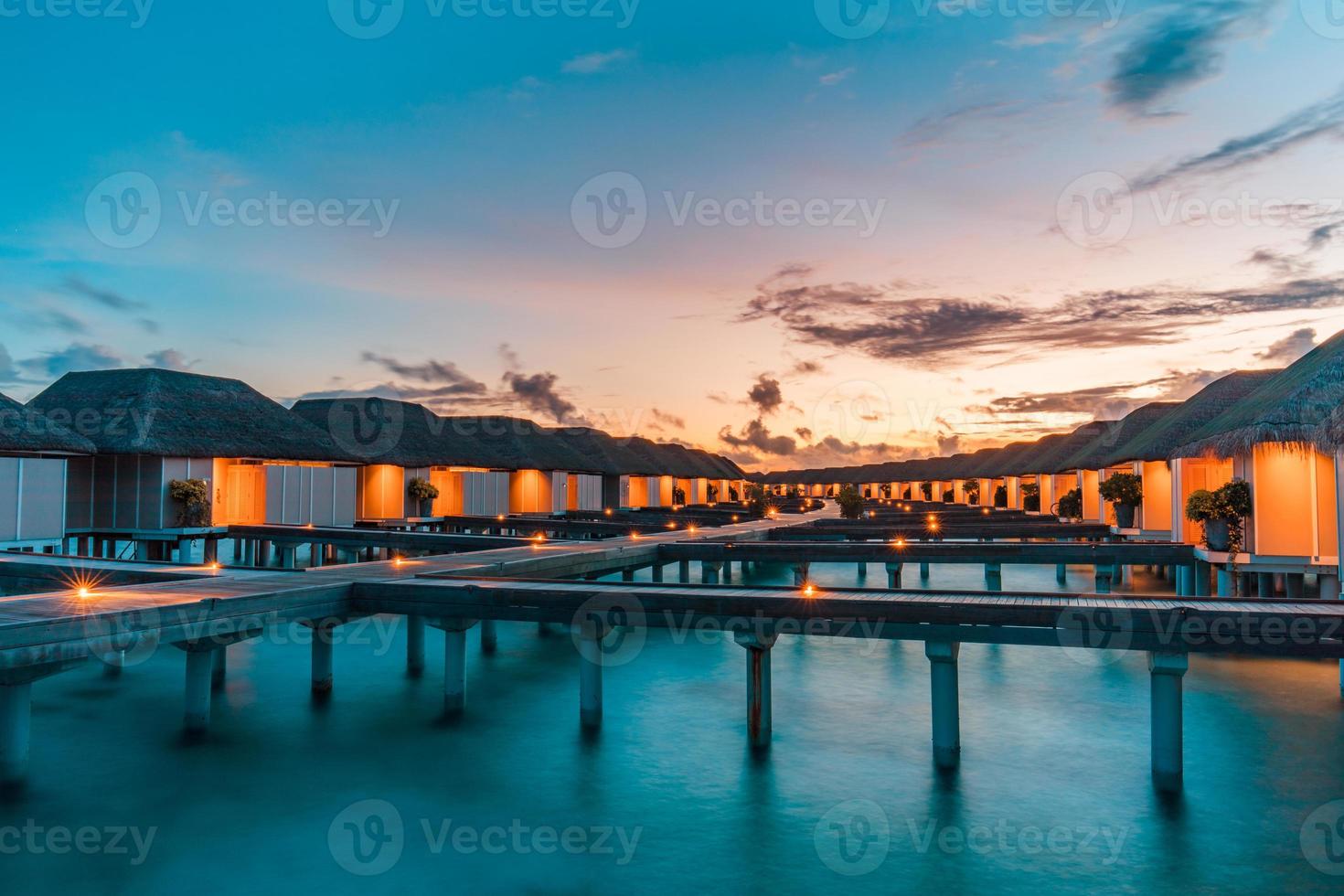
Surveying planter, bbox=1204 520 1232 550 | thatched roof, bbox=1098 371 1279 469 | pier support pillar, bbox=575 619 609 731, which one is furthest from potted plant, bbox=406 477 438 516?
planter, bbox=1204 520 1232 550

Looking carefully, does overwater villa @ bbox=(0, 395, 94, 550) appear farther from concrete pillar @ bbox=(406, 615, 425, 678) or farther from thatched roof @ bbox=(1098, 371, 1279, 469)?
thatched roof @ bbox=(1098, 371, 1279, 469)

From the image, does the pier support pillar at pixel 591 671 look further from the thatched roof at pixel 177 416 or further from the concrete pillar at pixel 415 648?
the thatched roof at pixel 177 416

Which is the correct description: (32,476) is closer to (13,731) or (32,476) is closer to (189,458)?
(189,458)

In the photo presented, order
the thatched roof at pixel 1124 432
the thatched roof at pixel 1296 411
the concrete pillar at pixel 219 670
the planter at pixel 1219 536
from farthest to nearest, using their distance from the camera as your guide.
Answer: the thatched roof at pixel 1124 432 < the planter at pixel 1219 536 < the thatched roof at pixel 1296 411 < the concrete pillar at pixel 219 670

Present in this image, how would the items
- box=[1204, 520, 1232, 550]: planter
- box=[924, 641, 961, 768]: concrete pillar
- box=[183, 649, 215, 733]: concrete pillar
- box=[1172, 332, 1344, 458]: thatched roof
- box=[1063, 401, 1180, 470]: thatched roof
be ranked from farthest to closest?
1. box=[1063, 401, 1180, 470]: thatched roof
2. box=[1204, 520, 1232, 550]: planter
3. box=[1172, 332, 1344, 458]: thatched roof
4. box=[183, 649, 215, 733]: concrete pillar
5. box=[924, 641, 961, 768]: concrete pillar

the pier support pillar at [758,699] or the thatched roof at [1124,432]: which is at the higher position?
the thatched roof at [1124,432]

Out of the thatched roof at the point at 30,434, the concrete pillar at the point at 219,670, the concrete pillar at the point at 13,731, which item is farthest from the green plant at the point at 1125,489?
the thatched roof at the point at 30,434

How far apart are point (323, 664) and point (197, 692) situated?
87.9 inches

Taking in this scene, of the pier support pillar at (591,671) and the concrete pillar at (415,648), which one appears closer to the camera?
the pier support pillar at (591,671)

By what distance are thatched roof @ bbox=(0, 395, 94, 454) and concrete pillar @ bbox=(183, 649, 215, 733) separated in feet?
34.3

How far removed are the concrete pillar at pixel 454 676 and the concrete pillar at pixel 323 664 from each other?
211 centimetres

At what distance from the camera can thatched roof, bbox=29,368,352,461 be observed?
22969 millimetres

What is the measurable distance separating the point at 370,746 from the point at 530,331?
19554 millimetres

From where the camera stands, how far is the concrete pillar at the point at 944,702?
9.39 metres
